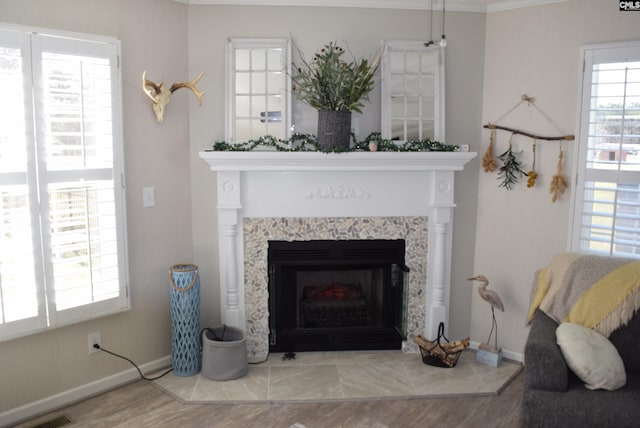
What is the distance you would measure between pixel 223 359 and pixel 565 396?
202cm

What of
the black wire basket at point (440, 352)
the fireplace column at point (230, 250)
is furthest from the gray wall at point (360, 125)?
the black wire basket at point (440, 352)

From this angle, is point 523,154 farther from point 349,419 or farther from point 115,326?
point 115,326

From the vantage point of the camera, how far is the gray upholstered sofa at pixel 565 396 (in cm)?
240

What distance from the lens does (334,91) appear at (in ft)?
11.4

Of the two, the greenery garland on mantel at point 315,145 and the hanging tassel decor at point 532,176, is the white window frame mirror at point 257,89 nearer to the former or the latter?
the greenery garland on mantel at point 315,145

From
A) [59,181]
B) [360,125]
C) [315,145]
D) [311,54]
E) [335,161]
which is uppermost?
[311,54]

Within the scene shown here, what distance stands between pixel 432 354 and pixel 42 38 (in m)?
3.09

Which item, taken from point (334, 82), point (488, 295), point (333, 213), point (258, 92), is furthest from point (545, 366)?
point (258, 92)

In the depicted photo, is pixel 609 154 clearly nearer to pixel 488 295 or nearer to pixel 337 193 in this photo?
pixel 488 295

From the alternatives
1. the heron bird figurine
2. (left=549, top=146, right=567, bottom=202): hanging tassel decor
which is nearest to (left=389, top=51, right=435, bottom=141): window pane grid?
(left=549, top=146, right=567, bottom=202): hanging tassel decor

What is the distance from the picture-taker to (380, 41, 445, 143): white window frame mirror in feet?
12.1

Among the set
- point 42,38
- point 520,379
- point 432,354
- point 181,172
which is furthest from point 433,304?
point 42,38

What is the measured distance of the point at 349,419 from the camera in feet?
10.1

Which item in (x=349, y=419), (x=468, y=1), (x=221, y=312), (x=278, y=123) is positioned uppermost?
(x=468, y=1)
